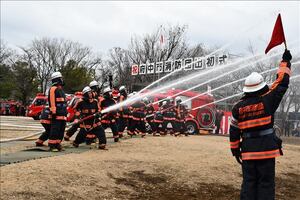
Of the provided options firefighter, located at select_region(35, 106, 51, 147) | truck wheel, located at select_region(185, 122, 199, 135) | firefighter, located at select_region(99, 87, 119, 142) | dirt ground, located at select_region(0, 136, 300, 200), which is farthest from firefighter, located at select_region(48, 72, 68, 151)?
truck wheel, located at select_region(185, 122, 199, 135)

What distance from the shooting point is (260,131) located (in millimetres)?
5312

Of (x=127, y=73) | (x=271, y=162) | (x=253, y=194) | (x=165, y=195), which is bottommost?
(x=165, y=195)

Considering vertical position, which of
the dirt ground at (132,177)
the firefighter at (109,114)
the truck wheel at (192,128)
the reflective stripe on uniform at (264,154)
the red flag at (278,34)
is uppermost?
the red flag at (278,34)

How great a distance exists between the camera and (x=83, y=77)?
5369 centimetres

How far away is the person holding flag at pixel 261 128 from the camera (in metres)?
5.21

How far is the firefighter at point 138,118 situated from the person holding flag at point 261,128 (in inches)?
473

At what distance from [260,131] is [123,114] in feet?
38.1

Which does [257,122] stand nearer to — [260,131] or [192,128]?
[260,131]

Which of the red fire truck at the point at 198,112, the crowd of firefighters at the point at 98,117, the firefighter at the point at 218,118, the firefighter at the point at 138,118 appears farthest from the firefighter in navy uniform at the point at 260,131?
the firefighter at the point at 218,118

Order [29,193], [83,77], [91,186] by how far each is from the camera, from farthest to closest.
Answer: [83,77] < [91,186] < [29,193]

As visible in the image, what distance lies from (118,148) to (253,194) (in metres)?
7.23

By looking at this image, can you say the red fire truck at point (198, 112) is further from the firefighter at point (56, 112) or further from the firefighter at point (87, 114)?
the firefighter at point (56, 112)

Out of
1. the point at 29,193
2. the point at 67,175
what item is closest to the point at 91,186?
the point at 67,175

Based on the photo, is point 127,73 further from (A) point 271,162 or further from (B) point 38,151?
(A) point 271,162
